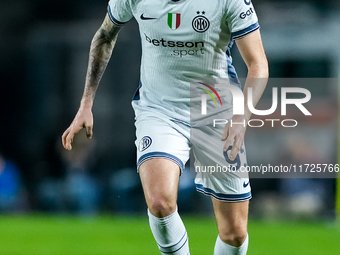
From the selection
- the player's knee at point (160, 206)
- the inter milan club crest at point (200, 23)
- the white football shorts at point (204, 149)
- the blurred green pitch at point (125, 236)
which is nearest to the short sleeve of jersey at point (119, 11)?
the inter milan club crest at point (200, 23)

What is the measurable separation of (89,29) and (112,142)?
244 centimetres

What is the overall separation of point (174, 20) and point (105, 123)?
8.36 meters

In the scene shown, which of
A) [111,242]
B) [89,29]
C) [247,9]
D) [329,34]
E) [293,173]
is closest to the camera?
[247,9]

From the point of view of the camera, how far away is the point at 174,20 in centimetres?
338

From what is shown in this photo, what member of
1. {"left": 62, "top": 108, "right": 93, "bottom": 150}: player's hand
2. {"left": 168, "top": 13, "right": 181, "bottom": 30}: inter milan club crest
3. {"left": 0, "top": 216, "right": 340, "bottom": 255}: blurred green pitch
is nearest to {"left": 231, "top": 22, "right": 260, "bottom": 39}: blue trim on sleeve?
{"left": 168, "top": 13, "right": 181, "bottom": 30}: inter milan club crest

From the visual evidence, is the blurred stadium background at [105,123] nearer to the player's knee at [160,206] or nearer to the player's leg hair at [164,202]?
the player's leg hair at [164,202]

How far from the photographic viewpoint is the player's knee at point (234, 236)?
11.8 feet

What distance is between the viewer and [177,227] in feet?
10.2

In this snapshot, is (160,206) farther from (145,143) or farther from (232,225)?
(232,225)

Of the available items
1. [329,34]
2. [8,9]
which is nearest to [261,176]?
[329,34]

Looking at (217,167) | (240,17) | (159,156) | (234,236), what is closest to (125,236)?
(234,236)

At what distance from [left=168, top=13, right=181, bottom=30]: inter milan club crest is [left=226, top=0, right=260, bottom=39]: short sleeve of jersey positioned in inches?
11.6

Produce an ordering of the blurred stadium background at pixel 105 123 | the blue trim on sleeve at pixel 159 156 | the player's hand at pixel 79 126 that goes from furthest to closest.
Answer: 1. the blurred stadium background at pixel 105 123
2. the player's hand at pixel 79 126
3. the blue trim on sleeve at pixel 159 156

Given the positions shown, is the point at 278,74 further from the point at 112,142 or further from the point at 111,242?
the point at 111,242
